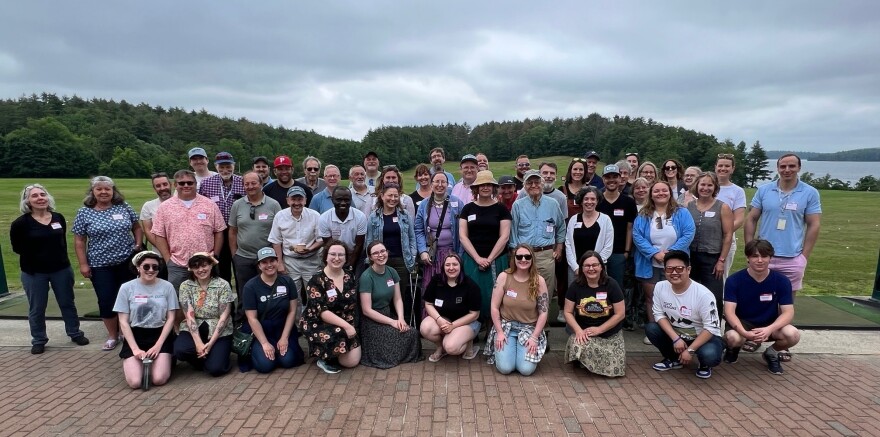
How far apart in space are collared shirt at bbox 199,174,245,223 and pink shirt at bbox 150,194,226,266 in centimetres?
66

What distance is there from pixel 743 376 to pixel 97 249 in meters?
6.96

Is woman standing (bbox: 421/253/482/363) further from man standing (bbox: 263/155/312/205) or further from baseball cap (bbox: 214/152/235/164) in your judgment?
baseball cap (bbox: 214/152/235/164)

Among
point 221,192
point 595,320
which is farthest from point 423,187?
point 595,320

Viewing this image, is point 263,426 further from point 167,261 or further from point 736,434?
point 736,434

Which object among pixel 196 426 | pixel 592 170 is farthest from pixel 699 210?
pixel 196 426

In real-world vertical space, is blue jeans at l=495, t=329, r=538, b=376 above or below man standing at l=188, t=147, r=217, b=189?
below

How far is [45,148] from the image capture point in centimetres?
5619

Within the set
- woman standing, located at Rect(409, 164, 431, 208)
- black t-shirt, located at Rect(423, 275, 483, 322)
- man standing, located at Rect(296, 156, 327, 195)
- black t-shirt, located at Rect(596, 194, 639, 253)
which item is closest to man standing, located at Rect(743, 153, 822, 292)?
black t-shirt, located at Rect(596, 194, 639, 253)

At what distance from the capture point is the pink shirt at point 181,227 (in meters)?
5.11

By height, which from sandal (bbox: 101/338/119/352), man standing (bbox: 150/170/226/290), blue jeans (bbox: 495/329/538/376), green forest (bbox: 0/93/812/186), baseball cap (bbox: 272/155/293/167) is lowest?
sandal (bbox: 101/338/119/352)

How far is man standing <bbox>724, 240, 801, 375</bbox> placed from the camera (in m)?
4.50

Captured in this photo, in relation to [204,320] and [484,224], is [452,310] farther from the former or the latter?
[204,320]

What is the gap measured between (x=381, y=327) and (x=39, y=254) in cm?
394

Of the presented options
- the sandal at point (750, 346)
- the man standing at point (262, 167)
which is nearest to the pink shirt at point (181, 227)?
the man standing at point (262, 167)
